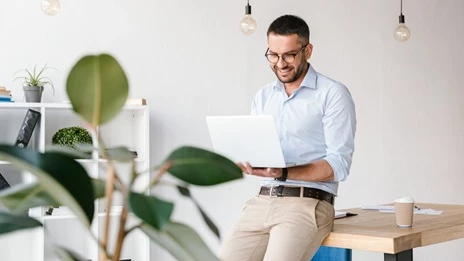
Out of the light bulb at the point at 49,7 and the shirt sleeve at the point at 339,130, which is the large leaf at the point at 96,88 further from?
the light bulb at the point at 49,7

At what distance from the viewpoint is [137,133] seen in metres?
5.08

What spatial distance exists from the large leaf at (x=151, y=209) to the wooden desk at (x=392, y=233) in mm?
2210

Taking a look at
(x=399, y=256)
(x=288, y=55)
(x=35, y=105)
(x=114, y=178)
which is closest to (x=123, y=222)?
(x=114, y=178)

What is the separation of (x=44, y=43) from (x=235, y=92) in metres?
1.43

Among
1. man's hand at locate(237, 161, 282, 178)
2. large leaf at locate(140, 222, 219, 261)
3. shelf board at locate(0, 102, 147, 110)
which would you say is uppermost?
shelf board at locate(0, 102, 147, 110)

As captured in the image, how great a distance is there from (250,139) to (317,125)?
405mm

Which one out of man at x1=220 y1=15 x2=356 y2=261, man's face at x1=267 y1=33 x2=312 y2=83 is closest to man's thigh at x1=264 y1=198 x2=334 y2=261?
man at x1=220 y1=15 x2=356 y2=261

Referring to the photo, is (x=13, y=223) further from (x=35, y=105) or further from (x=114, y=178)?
(x=35, y=105)

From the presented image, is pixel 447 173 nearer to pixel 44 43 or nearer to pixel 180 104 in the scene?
pixel 180 104

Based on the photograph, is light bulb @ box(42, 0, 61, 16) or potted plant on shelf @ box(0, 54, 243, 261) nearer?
potted plant on shelf @ box(0, 54, 243, 261)

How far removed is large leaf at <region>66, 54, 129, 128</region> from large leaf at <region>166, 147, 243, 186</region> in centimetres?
9

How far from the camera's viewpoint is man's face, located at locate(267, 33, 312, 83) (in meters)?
3.32

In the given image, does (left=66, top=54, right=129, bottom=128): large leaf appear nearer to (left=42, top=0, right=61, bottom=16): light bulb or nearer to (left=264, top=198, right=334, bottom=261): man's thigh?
(left=264, top=198, right=334, bottom=261): man's thigh

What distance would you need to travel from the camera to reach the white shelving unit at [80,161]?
15.1 ft
